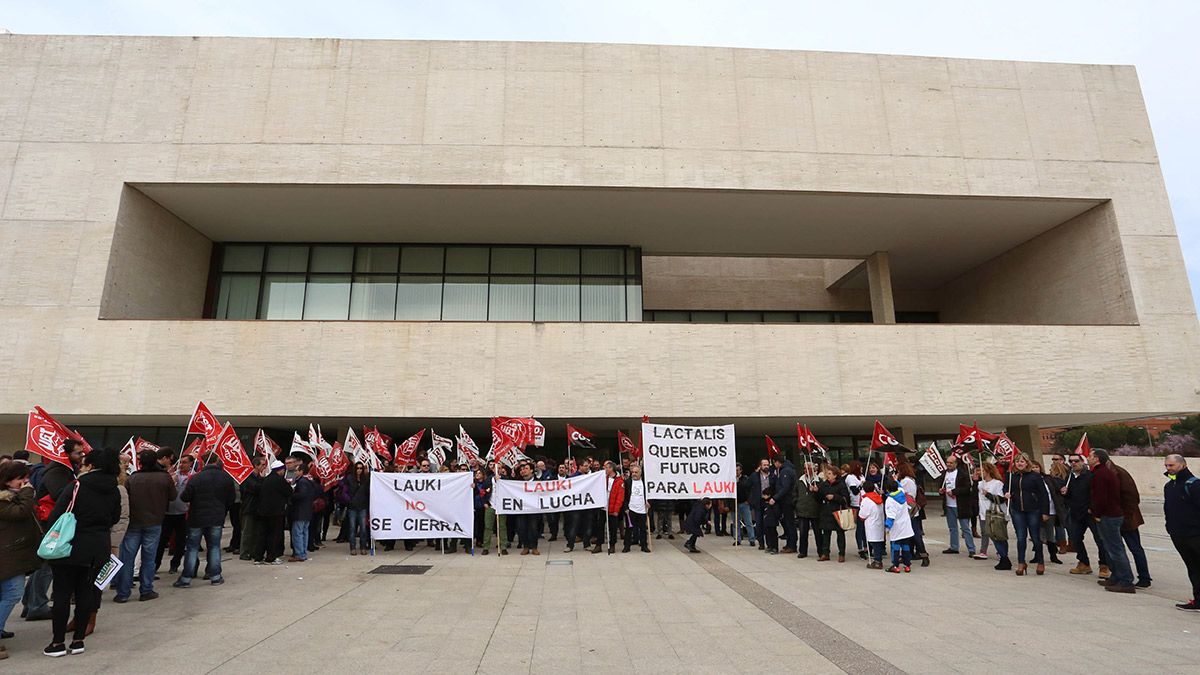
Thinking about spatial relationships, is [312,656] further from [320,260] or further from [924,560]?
[320,260]

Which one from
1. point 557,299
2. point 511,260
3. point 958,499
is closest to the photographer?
point 958,499

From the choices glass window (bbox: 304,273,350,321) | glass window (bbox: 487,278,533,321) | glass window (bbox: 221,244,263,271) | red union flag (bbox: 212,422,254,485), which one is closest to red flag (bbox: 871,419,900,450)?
red union flag (bbox: 212,422,254,485)

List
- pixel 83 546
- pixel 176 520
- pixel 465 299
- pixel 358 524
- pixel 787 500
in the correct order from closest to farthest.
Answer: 1. pixel 83 546
2. pixel 176 520
3. pixel 787 500
4. pixel 358 524
5. pixel 465 299

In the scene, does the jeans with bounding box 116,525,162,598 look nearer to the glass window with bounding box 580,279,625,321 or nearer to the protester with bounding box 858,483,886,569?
the protester with bounding box 858,483,886,569

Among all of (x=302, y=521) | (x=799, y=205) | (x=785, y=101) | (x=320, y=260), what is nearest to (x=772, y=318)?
(x=799, y=205)

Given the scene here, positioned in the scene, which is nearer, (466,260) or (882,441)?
(882,441)

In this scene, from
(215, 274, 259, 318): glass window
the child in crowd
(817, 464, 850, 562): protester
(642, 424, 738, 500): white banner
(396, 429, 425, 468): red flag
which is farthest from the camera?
(215, 274, 259, 318): glass window

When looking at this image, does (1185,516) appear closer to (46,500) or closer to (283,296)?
(46,500)

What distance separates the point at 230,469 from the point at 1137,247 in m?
23.9

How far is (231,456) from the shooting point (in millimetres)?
10102

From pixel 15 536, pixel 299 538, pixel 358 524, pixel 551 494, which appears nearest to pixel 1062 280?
pixel 551 494

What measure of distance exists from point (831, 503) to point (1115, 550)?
3.76 metres

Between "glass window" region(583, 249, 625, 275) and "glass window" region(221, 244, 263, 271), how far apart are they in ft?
36.8

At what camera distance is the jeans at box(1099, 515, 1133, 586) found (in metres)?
8.11
